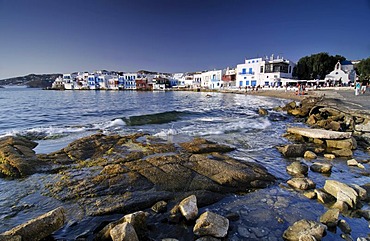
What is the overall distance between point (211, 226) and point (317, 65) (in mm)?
75604

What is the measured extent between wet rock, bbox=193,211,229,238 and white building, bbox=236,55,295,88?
6677 cm

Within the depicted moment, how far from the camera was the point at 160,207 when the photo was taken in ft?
16.5

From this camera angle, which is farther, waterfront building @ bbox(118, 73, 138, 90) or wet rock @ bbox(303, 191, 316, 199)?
waterfront building @ bbox(118, 73, 138, 90)

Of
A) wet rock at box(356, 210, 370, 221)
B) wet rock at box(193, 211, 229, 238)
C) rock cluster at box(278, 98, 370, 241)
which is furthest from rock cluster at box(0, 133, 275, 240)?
wet rock at box(356, 210, 370, 221)

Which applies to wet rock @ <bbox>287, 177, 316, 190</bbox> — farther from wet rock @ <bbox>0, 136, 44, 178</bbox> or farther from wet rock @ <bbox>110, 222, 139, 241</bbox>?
wet rock @ <bbox>0, 136, 44, 178</bbox>

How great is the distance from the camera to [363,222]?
4.64 m

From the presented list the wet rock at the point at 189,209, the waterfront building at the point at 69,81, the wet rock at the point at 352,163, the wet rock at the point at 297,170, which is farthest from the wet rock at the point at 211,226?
the waterfront building at the point at 69,81

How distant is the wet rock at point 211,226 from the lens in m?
4.11

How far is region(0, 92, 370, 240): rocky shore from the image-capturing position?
4.19m

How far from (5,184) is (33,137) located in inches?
299

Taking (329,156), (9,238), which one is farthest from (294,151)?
(9,238)

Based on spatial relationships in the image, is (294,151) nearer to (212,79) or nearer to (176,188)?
(176,188)

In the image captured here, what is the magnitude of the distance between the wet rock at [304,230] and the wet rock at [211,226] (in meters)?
1.29

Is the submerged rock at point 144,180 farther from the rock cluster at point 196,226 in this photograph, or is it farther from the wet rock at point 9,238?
the wet rock at point 9,238
